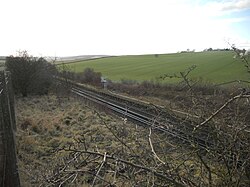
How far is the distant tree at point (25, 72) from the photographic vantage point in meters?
30.5

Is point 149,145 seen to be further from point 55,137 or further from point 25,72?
point 25,72

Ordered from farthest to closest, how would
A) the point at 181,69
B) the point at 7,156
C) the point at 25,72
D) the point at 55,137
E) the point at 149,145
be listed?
the point at 181,69
the point at 25,72
the point at 55,137
the point at 7,156
the point at 149,145

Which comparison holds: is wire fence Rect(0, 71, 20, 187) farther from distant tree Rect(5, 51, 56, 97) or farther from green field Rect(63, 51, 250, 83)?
distant tree Rect(5, 51, 56, 97)

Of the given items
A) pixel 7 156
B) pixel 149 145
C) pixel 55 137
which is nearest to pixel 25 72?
pixel 55 137

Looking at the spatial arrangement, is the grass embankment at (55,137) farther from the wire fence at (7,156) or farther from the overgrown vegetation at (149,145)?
the wire fence at (7,156)

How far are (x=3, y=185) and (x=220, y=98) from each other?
14.0 feet

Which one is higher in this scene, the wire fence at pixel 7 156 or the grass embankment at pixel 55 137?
the wire fence at pixel 7 156

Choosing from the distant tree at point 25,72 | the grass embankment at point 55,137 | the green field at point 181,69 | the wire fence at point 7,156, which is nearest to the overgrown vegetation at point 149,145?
the grass embankment at point 55,137

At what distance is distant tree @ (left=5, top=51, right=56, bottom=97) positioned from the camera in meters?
30.5

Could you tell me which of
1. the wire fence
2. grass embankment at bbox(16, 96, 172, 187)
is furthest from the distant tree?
the wire fence

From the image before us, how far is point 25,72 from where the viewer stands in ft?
101

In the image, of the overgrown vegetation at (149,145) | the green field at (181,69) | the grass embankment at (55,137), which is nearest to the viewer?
the overgrown vegetation at (149,145)

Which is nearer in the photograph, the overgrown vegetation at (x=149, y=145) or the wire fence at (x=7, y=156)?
the overgrown vegetation at (x=149, y=145)

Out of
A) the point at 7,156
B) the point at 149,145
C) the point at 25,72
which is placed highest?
the point at 149,145
